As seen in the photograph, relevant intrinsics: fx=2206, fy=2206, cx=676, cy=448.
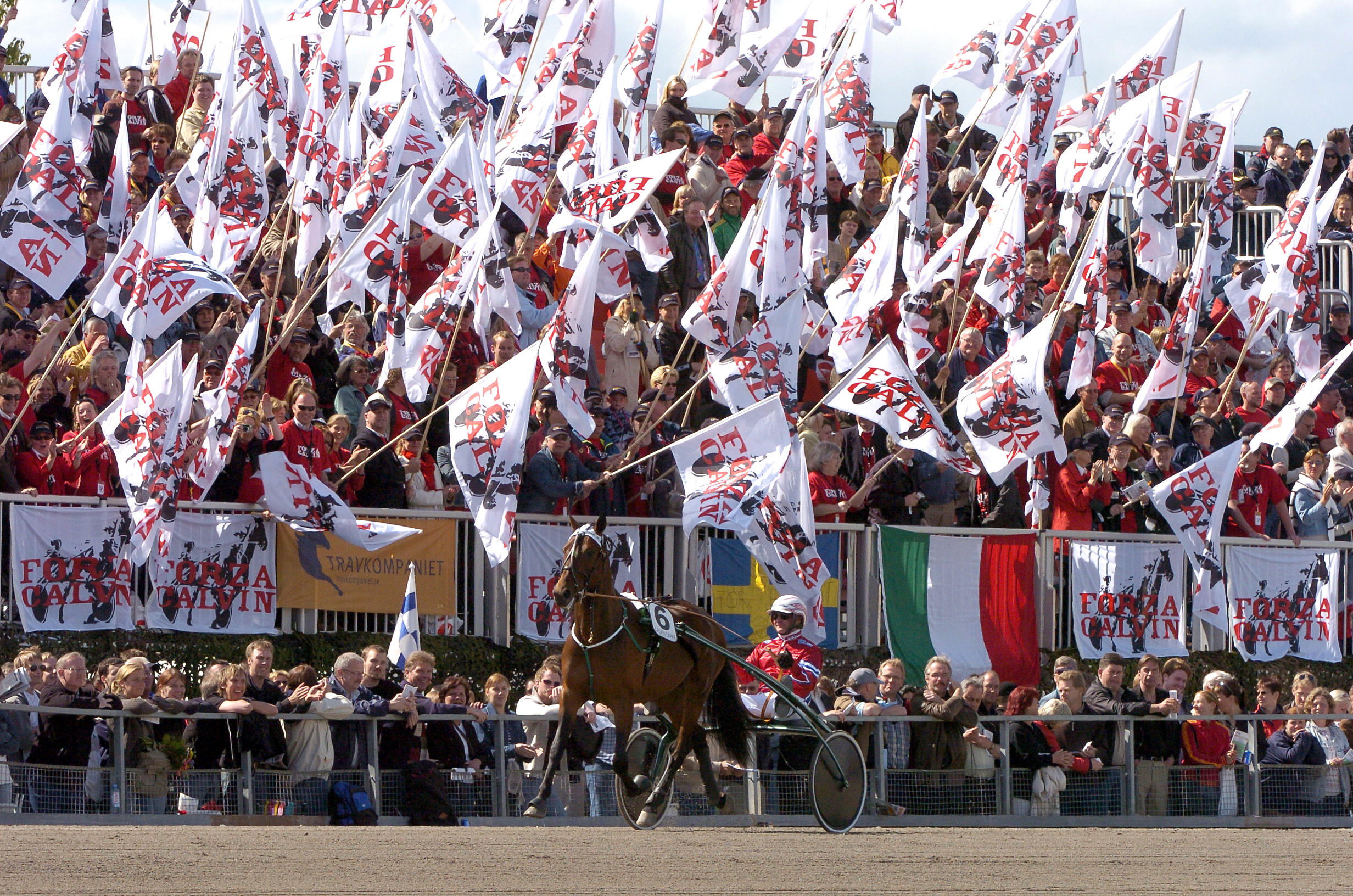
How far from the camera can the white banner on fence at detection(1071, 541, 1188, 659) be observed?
2223cm

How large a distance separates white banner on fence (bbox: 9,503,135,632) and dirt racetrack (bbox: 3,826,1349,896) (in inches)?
158

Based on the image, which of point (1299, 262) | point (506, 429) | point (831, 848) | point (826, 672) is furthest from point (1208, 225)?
point (831, 848)

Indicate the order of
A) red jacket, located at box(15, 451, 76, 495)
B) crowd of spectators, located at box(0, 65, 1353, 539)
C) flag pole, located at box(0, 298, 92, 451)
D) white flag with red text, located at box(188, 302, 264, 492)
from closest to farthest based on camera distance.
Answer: flag pole, located at box(0, 298, 92, 451) < white flag with red text, located at box(188, 302, 264, 492) < red jacket, located at box(15, 451, 76, 495) < crowd of spectators, located at box(0, 65, 1353, 539)

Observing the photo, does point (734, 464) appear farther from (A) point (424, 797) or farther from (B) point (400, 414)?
(A) point (424, 797)

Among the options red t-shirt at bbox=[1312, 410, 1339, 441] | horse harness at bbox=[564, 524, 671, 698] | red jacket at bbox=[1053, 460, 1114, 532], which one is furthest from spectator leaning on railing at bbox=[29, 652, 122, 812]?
red t-shirt at bbox=[1312, 410, 1339, 441]

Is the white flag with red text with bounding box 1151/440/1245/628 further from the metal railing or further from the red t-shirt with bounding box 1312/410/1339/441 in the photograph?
the red t-shirt with bounding box 1312/410/1339/441

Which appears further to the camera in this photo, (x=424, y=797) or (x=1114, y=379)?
(x=1114, y=379)

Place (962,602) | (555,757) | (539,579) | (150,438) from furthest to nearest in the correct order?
(962,602) < (539,579) < (150,438) < (555,757)

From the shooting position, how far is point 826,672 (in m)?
21.3

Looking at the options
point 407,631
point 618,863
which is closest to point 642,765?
point 407,631

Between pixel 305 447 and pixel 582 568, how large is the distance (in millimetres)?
5228

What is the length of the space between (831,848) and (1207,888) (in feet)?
9.44

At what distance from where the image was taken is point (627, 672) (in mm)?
14953

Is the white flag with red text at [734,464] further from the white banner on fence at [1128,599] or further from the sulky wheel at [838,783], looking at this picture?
the white banner on fence at [1128,599]
